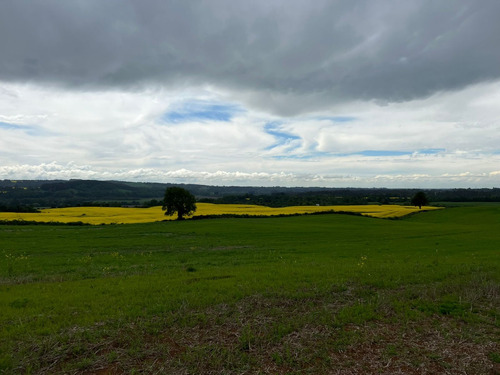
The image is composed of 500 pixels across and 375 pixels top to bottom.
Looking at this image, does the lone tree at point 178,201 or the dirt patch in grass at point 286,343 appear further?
the lone tree at point 178,201

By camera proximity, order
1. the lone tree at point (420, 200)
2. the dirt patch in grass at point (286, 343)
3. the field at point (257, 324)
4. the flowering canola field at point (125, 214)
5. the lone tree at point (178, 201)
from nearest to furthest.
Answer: the dirt patch in grass at point (286, 343) < the field at point (257, 324) < the flowering canola field at point (125, 214) < the lone tree at point (178, 201) < the lone tree at point (420, 200)

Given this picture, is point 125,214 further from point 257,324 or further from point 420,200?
point 420,200

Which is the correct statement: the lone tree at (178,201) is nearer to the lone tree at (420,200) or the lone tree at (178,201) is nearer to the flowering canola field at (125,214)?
the flowering canola field at (125,214)

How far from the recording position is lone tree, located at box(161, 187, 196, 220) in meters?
62.3

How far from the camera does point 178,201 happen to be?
6247 cm

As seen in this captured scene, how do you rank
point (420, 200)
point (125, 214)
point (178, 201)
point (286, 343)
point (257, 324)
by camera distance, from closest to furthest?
point (286, 343), point (257, 324), point (178, 201), point (125, 214), point (420, 200)

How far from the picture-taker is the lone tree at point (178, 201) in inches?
2453

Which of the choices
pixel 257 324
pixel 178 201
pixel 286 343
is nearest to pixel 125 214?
pixel 178 201

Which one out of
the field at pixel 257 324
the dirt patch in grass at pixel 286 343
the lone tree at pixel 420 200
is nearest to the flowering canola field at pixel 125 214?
the lone tree at pixel 420 200

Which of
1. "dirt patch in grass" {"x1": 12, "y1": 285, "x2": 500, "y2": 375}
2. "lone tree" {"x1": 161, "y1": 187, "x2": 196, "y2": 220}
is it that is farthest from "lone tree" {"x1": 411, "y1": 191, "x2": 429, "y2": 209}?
"dirt patch in grass" {"x1": 12, "y1": 285, "x2": 500, "y2": 375}

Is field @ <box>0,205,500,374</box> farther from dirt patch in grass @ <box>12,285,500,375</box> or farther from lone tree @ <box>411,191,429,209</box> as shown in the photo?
lone tree @ <box>411,191,429,209</box>

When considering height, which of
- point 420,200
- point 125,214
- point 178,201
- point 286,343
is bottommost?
point 125,214

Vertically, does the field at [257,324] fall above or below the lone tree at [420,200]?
below

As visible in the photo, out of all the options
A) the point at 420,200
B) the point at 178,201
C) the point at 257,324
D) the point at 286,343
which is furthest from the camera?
the point at 420,200
